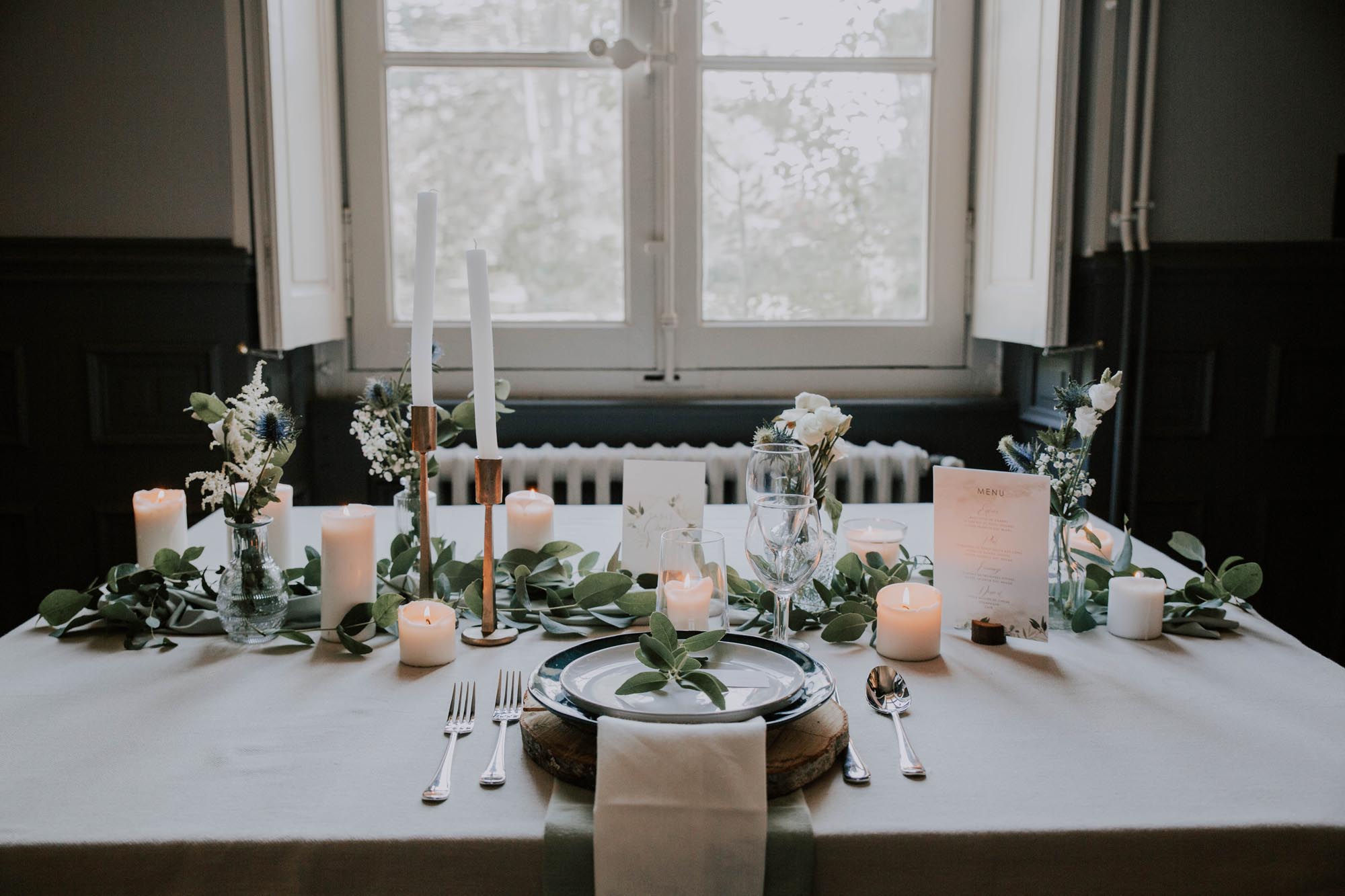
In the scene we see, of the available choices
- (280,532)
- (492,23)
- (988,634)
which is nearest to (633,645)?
(988,634)

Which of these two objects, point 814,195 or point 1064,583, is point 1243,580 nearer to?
point 1064,583

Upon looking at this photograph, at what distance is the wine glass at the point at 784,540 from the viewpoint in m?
1.13

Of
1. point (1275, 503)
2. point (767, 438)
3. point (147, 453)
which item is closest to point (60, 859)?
point (767, 438)

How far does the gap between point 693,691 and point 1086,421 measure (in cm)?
57

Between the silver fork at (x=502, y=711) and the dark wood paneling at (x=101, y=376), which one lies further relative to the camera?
the dark wood paneling at (x=101, y=376)

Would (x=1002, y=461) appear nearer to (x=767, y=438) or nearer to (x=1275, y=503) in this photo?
(x=1275, y=503)

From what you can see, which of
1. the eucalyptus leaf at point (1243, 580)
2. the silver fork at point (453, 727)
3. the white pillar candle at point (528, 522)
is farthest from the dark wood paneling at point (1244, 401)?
the silver fork at point (453, 727)

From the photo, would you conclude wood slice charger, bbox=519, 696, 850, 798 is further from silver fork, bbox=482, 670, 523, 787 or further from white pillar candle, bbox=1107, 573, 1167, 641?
white pillar candle, bbox=1107, 573, 1167, 641

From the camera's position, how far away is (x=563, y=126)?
2.78 m

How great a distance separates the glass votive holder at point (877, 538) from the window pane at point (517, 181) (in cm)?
150

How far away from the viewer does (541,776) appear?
3.01 feet

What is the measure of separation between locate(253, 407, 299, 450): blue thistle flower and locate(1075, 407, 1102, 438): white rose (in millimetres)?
900

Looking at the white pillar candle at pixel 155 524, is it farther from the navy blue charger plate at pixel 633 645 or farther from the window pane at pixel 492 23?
the window pane at pixel 492 23

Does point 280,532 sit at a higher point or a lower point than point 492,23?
lower
